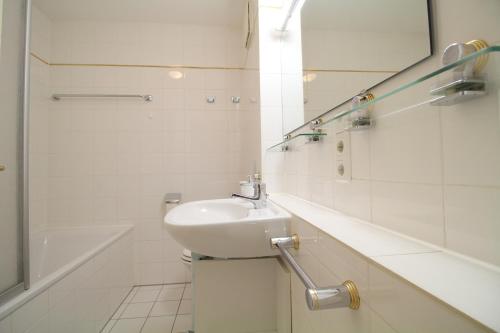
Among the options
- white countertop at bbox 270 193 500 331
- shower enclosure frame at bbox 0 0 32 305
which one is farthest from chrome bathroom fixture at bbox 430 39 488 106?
shower enclosure frame at bbox 0 0 32 305

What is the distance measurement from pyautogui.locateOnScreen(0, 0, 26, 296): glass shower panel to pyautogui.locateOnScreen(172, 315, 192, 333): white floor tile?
2.70 ft

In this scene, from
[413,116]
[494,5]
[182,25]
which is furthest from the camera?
[182,25]

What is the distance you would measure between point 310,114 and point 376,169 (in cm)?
47

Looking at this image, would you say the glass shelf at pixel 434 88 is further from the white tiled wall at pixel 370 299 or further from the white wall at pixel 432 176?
the white tiled wall at pixel 370 299

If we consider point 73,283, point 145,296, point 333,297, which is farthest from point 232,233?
point 145,296

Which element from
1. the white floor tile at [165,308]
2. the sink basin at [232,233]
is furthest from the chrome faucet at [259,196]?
the white floor tile at [165,308]

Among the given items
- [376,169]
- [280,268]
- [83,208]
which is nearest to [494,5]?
[376,169]

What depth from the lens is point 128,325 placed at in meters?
1.32

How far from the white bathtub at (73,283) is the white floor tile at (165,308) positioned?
0.27 m

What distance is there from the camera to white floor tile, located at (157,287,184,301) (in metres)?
1.61

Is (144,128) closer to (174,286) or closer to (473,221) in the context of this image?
(174,286)

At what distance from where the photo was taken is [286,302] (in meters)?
0.86

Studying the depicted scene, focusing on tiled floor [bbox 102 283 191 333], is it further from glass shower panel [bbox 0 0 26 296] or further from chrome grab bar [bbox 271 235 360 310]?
chrome grab bar [bbox 271 235 360 310]

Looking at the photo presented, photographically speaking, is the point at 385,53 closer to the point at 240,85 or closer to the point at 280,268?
the point at 280,268
